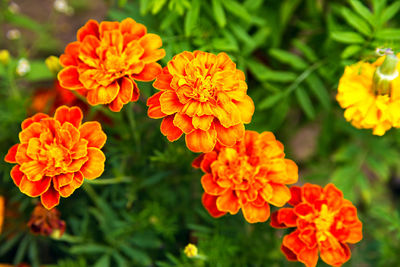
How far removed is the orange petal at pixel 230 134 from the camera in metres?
0.80

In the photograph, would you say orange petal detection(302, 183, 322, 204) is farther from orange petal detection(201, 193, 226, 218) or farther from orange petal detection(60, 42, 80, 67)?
orange petal detection(60, 42, 80, 67)

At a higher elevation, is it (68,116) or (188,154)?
(68,116)

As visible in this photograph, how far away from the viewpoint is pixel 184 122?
2.61 ft

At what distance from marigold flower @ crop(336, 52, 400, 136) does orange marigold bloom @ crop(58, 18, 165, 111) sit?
0.49 metres

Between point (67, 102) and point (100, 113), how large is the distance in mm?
156

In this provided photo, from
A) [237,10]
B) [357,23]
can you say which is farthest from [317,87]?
[237,10]

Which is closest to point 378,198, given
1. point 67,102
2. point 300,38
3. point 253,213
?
point 300,38

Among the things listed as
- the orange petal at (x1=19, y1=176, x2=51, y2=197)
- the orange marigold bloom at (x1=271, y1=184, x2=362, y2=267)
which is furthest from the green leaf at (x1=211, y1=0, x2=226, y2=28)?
the orange petal at (x1=19, y1=176, x2=51, y2=197)

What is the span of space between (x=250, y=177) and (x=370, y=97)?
39 cm

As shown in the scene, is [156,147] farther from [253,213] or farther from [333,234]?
[333,234]

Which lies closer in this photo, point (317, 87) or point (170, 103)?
point (170, 103)

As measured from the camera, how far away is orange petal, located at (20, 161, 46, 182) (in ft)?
2.66

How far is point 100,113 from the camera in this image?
1.50 m

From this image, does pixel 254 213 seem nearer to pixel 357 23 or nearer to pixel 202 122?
pixel 202 122
